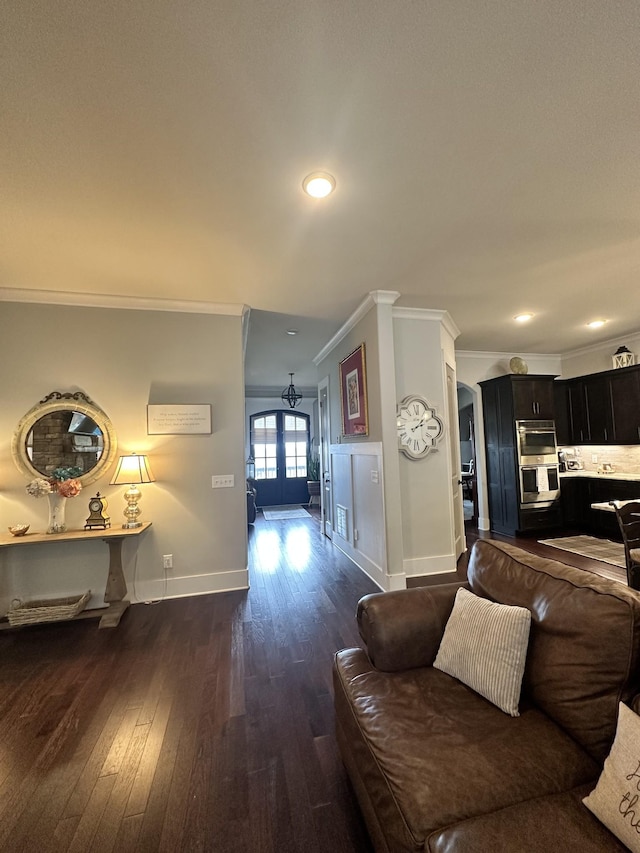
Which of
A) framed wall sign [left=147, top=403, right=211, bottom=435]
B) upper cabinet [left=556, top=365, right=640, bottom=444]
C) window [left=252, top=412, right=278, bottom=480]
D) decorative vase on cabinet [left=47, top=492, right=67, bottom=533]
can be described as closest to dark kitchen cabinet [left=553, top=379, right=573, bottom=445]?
upper cabinet [left=556, top=365, right=640, bottom=444]

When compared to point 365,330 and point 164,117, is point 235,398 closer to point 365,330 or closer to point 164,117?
point 365,330

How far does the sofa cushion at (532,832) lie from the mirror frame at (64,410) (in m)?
3.38

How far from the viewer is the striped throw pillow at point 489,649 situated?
4.01ft

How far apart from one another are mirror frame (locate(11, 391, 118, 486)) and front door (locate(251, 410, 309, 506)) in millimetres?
5540

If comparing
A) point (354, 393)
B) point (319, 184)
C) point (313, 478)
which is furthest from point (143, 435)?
point (313, 478)

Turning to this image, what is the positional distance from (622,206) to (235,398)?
3310mm

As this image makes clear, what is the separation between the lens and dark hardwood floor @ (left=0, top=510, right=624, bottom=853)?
1.31m

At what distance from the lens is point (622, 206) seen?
2230mm

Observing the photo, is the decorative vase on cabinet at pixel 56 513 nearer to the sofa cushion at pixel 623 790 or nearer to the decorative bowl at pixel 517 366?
the sofa cushion at pixel 623 790

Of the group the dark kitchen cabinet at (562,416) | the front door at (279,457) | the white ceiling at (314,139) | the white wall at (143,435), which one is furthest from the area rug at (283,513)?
the white ceiling at (314,139)

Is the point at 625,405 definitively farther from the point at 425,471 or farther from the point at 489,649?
the point at 489,649

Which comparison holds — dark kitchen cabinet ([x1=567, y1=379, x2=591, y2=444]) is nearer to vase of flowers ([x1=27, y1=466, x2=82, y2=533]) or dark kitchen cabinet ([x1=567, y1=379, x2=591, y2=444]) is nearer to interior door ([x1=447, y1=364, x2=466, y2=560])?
interior door ([x1=447, y1=364, x2=466, y2=560])

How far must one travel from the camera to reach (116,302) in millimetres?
3365

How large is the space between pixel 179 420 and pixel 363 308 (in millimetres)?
2197
